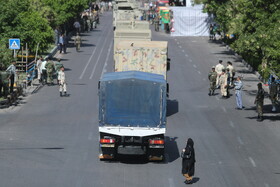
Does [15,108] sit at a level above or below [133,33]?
below

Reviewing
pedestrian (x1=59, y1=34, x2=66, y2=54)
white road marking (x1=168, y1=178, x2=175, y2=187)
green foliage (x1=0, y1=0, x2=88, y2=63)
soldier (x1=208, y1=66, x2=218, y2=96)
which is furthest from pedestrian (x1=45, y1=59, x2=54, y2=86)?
white road marking (x1=168, y1=178, x2=175, y2=187)

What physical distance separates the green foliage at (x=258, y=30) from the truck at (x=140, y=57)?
4.69 metres

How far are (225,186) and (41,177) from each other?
5359mm

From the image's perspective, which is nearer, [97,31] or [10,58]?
[10,58]

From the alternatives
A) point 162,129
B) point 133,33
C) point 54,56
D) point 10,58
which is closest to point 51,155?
point 162,129

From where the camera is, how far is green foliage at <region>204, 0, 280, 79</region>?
3289 centimetres

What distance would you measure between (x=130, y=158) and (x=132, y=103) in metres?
2.09

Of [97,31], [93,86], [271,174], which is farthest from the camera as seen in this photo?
[97,31]

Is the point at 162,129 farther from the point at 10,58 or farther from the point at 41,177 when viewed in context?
the point at 10,58

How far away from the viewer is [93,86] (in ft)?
136

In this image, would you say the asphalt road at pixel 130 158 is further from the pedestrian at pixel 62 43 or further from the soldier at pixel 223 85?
the pedestrian at pixel 62 43

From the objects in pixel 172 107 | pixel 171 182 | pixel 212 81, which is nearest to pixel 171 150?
pixel 171 182

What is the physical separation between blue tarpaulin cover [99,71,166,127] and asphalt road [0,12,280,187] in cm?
141

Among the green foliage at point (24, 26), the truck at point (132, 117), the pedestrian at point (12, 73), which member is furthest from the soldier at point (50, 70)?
the truck at point (132, 117)
